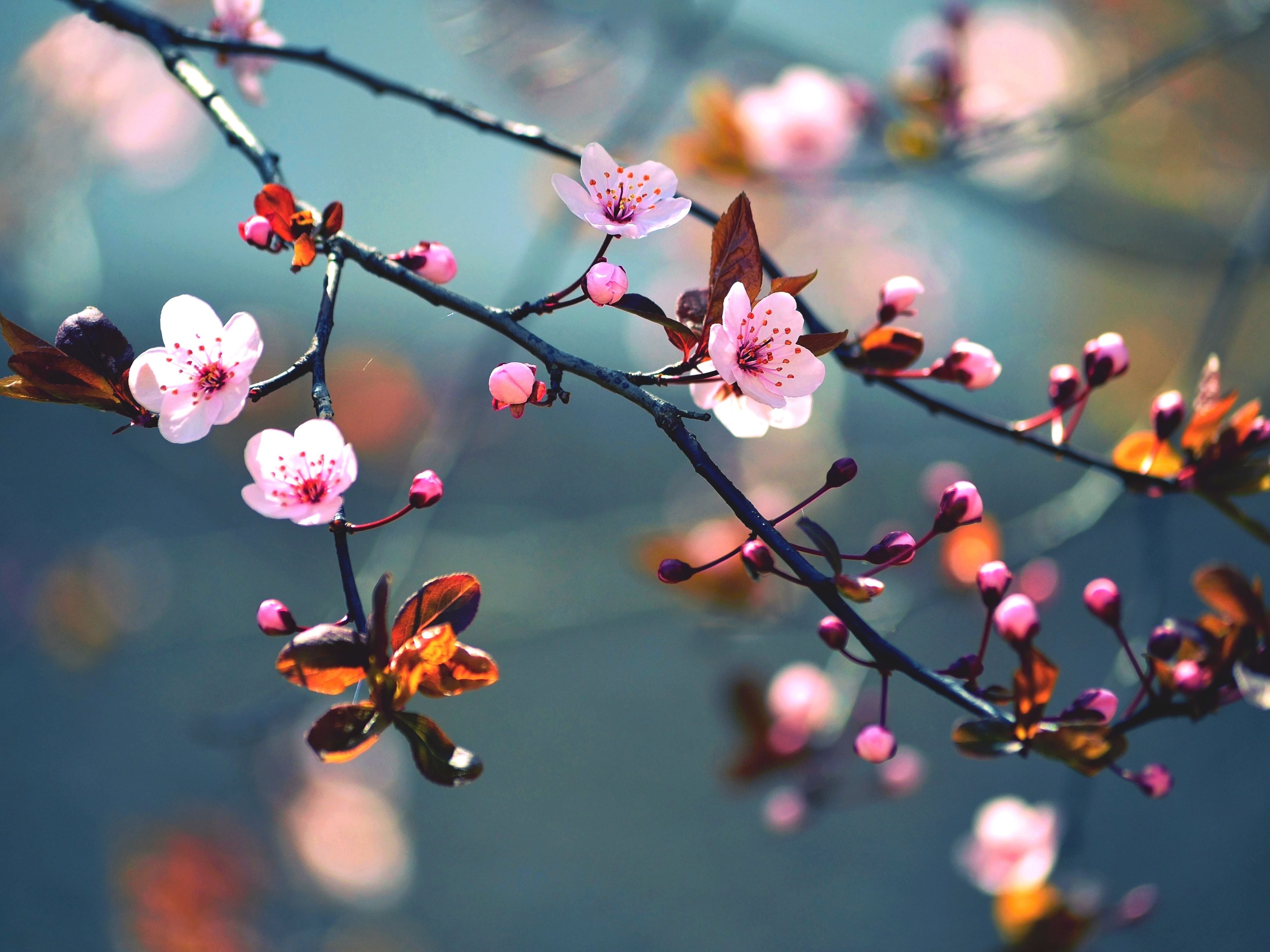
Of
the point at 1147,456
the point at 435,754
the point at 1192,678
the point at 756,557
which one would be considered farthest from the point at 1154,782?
the point at 435,754

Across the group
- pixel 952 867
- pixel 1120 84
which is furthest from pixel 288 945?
pixel 1120 84

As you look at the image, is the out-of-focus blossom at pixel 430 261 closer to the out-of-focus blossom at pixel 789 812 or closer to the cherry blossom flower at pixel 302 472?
the cherry blossom flower at pixel 302 472

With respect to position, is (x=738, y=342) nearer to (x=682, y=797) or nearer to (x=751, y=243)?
(x=751, y=243)

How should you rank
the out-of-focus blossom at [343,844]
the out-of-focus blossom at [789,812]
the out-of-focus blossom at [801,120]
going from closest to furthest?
the out-of-focus blossom at [789,812], the out-of-focus blossom at [801,120], the out-of-focus blossom at [343,844]

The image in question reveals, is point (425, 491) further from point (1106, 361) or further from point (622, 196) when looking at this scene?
point (1106, 361)

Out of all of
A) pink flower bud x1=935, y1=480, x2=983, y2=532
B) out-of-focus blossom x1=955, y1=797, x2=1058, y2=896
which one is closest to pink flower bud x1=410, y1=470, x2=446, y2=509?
pink flower bud x1=935, y1=480, x2=983, y2=532

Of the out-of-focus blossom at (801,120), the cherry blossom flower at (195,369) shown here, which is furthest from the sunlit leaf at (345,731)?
the out-of-focus blossom at (801,120)
